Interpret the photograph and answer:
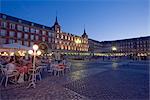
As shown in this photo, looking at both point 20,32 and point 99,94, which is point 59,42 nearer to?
point 20,32

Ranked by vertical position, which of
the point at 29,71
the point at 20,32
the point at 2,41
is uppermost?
the point at 20,32

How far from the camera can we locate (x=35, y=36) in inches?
1933

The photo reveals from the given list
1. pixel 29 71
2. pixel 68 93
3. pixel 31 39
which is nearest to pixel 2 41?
pixel 31 39

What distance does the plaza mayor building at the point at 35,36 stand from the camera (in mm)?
39812

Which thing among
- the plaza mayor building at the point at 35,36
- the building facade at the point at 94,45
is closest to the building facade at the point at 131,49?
the building facade at the point at 94,45

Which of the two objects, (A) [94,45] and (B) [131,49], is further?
(A) [94,45]

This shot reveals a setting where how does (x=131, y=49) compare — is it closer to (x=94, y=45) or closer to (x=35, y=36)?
(x=94, y=45)

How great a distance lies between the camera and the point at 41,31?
51750 millimetres

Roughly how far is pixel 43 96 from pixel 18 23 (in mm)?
42077

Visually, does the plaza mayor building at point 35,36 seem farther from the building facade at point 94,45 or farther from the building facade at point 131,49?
the building facade at point 131,49

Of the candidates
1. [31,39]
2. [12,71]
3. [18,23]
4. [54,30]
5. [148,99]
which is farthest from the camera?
[54,30]

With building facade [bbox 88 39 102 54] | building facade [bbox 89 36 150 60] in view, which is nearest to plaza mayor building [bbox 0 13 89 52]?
building facade [bbox 88 39 102 54]

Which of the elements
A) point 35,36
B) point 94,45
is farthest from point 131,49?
point 35,36

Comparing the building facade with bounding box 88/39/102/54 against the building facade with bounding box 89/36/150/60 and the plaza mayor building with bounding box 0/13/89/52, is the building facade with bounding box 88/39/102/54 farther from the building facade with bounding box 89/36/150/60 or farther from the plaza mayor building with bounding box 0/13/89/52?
the plaza mayor building with bounding box 0/13/89/52
